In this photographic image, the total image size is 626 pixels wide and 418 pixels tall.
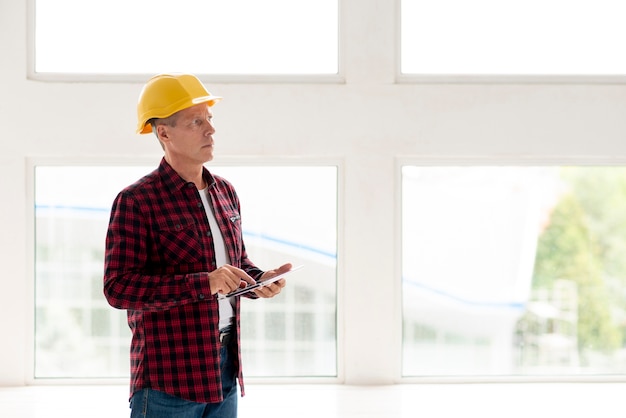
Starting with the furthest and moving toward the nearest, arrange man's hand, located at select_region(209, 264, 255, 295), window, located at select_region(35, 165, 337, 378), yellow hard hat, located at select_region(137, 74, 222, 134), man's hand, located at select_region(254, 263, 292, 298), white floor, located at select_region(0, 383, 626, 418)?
window, located at select_region(35, 165, 337, 378), white floor, located at select_region(0, 383, 626, 418), man's hand, located at select_region(254, 263, 292, 298), yellow hard hat, located at select_region(137, 74, 222, 134), man's hand, located at select_region(209, 264, 255, 295)

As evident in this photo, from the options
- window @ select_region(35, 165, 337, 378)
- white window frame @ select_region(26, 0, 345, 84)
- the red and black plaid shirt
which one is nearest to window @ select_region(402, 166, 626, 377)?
window @ select_region(35, 165, 337, 378)

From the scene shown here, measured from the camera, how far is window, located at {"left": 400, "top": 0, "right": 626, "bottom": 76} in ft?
14.6

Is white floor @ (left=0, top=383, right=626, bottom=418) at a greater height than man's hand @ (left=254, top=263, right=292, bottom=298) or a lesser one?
lesser

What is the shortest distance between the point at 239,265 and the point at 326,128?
7.57ft

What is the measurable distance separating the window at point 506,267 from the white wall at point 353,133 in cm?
17

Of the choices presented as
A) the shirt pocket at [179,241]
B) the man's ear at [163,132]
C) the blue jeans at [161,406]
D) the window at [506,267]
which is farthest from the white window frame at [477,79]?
the blue jeans at [161,406]

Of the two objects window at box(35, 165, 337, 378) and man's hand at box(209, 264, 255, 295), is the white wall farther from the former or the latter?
man's hand at box(209, 264, 255, 295)

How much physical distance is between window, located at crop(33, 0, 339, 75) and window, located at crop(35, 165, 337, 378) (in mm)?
626

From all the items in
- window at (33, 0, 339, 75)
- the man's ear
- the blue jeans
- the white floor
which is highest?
window at (33, 0, 339, 75)

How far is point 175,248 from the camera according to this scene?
1944 millimetres

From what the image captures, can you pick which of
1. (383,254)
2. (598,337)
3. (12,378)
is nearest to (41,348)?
(12,378)

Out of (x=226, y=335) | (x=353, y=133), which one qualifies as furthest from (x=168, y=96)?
(x=353, y=133)

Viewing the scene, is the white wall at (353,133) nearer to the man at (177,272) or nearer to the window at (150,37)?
the window at (150,37)

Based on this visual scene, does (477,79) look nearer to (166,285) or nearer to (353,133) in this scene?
(353,133)
